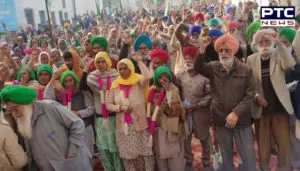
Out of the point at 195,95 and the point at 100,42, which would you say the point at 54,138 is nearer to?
the point at 195,95

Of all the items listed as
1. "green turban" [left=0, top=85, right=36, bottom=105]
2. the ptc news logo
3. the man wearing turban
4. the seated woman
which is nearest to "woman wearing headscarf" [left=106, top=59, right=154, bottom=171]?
the seated woman

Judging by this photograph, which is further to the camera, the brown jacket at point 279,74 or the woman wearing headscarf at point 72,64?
the woman wearing headscarf at point 72,64

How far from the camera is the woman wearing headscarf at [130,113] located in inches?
161

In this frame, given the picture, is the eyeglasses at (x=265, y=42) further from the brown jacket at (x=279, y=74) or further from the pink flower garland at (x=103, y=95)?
the pink flower garland at (x=103, y=95)

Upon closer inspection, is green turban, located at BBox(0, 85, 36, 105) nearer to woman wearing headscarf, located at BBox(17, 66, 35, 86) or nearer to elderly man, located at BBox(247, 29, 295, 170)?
woman wearing headscarf, located at BBox(17, 66, 35, 86)

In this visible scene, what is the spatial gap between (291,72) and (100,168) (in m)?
2.65

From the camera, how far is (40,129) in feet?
10.1

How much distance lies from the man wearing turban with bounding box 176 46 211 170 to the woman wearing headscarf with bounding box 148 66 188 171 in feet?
1.05

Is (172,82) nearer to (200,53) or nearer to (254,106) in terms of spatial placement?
(200,53)

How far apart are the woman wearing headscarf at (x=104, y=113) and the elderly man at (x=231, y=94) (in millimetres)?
1067

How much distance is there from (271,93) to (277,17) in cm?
348

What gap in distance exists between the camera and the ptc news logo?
6.49m

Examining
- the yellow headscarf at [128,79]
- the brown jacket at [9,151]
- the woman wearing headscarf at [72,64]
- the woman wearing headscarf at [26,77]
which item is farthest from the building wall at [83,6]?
the brown jacket at [9,151]

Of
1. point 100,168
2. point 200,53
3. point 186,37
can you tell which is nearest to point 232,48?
point 200,53
